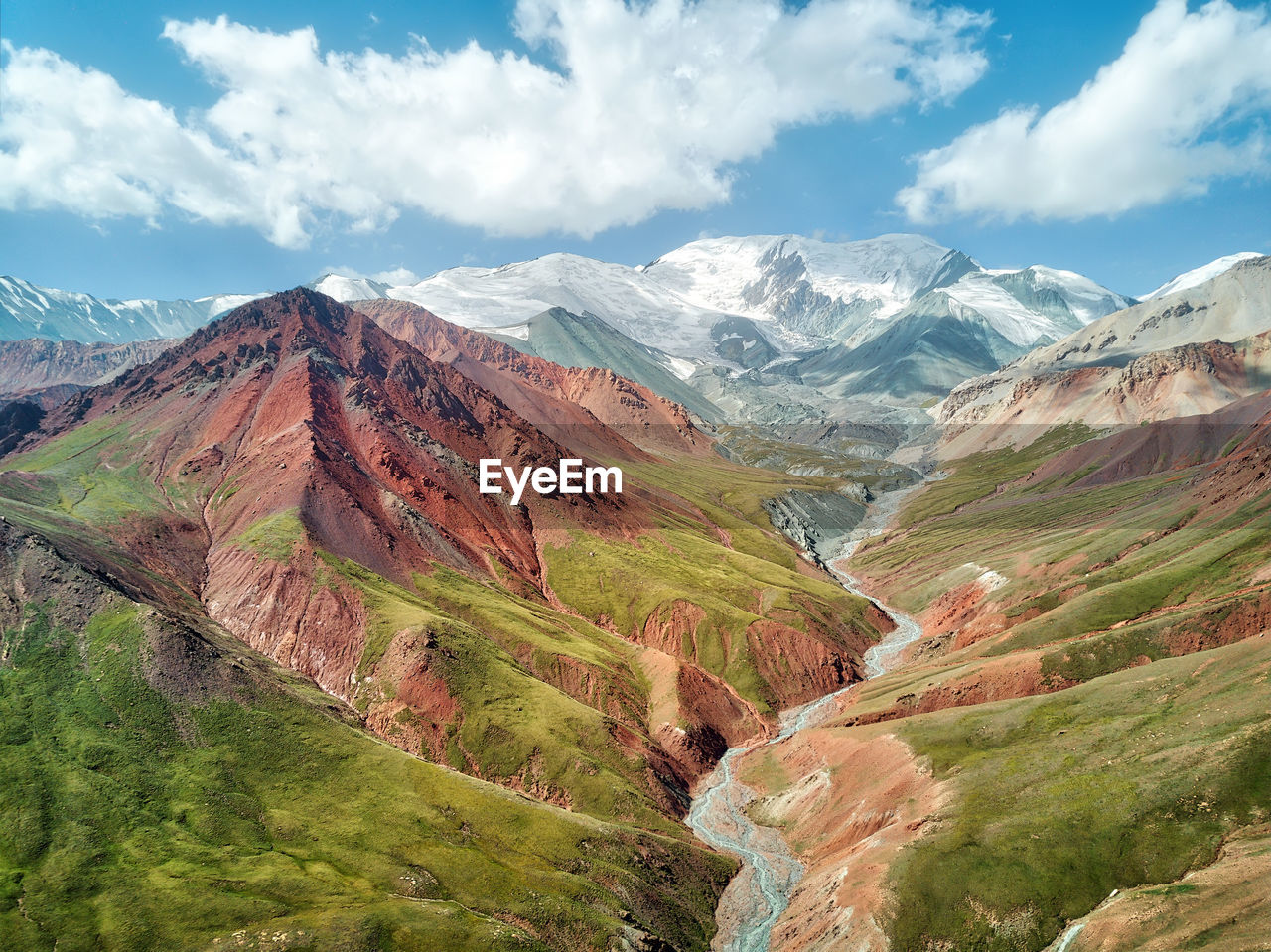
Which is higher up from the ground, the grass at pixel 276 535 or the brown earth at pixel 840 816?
the grass at pixel 276 535

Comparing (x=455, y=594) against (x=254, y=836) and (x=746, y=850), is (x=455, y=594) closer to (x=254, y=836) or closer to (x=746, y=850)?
(x=254, y=836)

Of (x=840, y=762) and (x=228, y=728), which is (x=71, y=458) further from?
(x=840, y=762)

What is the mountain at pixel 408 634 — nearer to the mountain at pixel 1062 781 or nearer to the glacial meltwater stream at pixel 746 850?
the glacial meltwater stream at pixel 746 850

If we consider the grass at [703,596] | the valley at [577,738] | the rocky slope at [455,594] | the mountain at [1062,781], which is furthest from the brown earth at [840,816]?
the grass at [703,596]

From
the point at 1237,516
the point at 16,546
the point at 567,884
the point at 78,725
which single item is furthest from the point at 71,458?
the point at 1237,516

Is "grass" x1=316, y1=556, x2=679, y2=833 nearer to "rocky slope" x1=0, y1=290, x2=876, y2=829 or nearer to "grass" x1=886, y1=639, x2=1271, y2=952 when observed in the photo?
"rocky slope" x1=0, y1=290, x2=876, y2=829

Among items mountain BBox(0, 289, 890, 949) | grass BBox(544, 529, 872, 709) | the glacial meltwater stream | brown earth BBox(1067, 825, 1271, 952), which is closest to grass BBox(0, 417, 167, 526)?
mountain BBox(0, 289, 890, 949)
